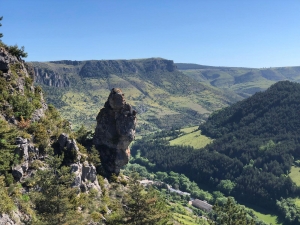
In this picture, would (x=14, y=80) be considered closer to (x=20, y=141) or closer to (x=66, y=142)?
(x=66, y=142)

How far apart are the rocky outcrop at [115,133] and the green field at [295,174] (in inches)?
5511

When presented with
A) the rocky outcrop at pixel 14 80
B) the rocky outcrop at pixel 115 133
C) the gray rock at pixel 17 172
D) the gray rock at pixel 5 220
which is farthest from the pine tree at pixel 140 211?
the rocky outcrop at pixel 14 80

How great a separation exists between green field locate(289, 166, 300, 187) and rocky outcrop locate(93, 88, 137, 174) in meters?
140

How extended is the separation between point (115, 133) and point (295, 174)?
154 metres

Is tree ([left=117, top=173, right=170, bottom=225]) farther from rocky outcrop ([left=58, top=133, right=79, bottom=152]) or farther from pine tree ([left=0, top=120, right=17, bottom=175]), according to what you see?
pine tree ([left=0, top=120, right=17, bottom=175])

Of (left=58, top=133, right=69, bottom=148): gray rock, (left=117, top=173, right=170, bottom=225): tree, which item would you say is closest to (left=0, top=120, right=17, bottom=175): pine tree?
(left=58, top=133, right=69, bottom=148): gray rock

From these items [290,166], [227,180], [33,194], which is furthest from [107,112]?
[290,166]

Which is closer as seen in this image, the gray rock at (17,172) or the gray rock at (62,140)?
the gray rock at (17,172)

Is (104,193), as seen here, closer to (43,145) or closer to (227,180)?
(43,145)

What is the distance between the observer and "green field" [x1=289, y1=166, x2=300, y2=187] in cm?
15811

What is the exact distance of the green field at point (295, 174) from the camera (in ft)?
519

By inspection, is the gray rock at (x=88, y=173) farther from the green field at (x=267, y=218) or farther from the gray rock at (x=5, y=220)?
the green field at (x=267, y=218)

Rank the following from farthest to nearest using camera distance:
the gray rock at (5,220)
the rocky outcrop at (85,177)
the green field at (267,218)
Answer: the green field at (267,218), the rocky outcrop at (85,177), the gray rock at (5,220)

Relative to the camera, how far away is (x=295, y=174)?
166500 millimetres
